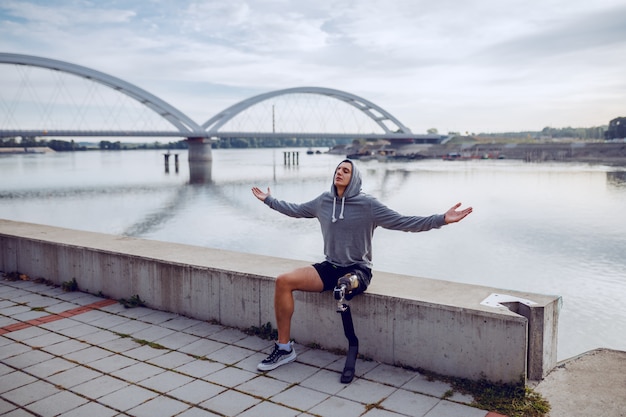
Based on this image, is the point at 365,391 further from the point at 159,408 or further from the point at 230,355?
the point at 159,408

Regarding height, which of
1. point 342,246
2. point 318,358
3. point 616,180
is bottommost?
point 616,180

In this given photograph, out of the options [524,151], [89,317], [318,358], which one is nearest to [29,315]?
[89,317]

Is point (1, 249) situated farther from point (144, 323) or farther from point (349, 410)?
point (349, 410)

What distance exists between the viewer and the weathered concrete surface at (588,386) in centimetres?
310

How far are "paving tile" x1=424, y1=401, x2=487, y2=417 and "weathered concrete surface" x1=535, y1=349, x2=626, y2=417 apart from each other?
424 mm

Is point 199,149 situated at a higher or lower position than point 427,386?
higher

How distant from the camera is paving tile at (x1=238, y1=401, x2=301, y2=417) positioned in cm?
311

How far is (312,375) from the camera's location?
3.68 m

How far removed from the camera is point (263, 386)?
138 inches

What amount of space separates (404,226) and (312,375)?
4.02 ft

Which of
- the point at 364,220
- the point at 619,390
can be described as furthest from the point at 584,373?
the point at 364,220

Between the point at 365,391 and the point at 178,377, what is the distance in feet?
4.21

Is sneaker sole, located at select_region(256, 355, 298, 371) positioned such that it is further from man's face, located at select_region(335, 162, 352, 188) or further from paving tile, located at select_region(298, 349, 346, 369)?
man's face, located at select_region(335, 162, 352, 188)

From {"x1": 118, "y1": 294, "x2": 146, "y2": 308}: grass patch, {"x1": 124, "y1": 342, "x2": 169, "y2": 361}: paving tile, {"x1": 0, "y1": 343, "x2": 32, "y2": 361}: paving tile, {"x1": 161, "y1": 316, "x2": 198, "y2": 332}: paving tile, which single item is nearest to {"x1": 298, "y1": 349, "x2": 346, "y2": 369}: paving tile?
{"x1": 124, "y1": 342, "x2": 169, "y2": 361}: paving tile
